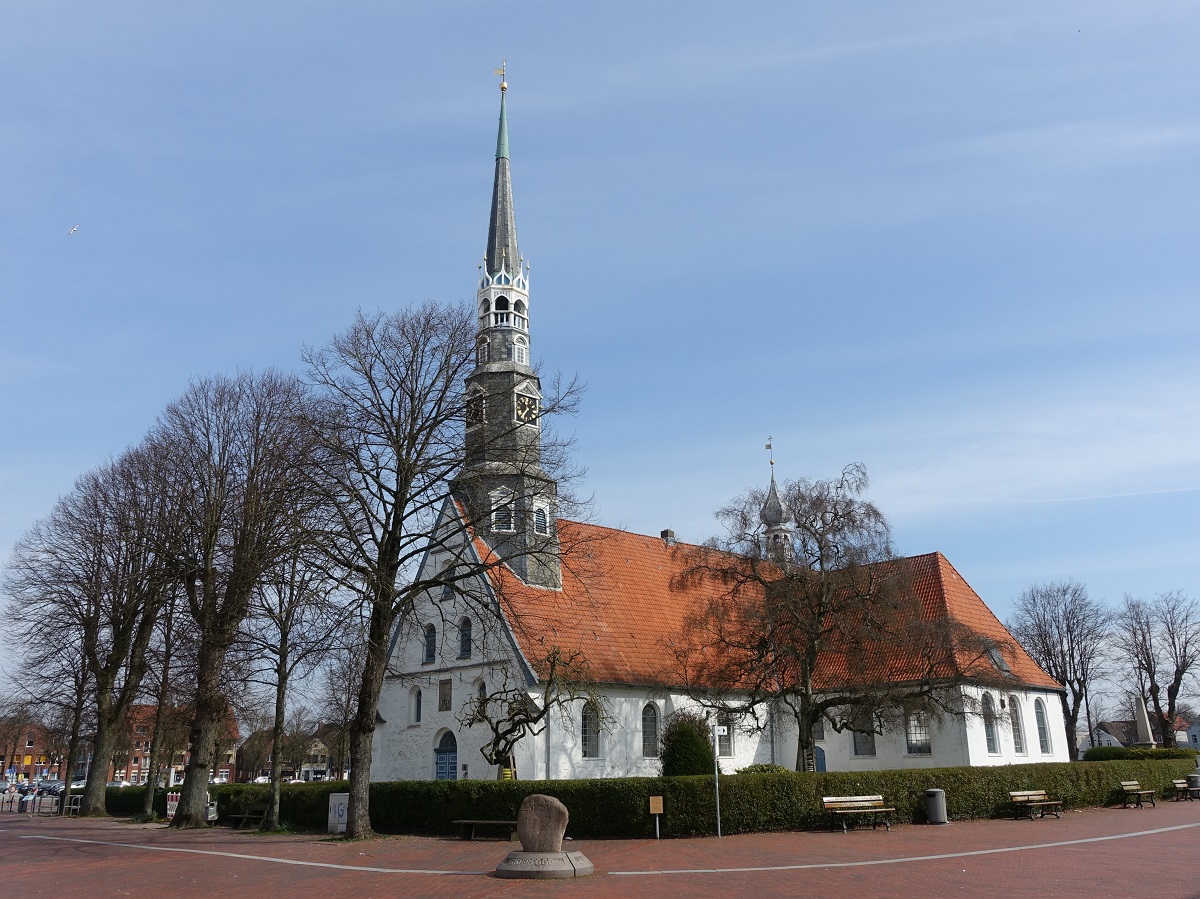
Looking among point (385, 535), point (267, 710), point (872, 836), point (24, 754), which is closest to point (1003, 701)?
point (872, 836)

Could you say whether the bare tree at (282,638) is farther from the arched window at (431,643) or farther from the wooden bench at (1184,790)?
the wooden bench at (1184,790)

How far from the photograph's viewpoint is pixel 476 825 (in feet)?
84.6

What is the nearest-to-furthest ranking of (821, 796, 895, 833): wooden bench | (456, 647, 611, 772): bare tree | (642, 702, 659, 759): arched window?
(821, 796, 895, 833): wooden bench, (456, 647, 611, 772): bare tree, (642, 702, 659, 759): arched window

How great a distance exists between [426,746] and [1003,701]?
22.7 m

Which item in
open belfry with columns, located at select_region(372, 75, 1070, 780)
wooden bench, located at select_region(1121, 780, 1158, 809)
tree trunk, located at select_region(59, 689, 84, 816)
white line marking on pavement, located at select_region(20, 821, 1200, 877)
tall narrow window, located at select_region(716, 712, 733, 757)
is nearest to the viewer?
white line marking on pavement, located at select_region(20, 821, 1200, 877)

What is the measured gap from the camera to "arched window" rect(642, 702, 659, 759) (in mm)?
37281

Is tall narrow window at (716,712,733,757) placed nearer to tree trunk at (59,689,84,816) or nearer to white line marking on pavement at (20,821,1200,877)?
white line marking on pavement at (20,821,1200,877)

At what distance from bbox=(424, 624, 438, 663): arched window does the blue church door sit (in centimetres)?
322

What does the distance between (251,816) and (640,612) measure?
16.7 metres

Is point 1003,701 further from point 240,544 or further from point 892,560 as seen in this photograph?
point 240,544

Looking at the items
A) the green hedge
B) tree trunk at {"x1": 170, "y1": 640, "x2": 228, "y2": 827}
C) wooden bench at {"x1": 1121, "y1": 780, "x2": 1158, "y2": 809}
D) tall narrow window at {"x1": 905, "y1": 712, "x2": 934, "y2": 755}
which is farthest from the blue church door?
wooden bench at {"x1": 1121, "y1": 780, "x2": 1158, "y2": 809}

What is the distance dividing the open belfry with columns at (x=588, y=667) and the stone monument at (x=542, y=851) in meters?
11.9

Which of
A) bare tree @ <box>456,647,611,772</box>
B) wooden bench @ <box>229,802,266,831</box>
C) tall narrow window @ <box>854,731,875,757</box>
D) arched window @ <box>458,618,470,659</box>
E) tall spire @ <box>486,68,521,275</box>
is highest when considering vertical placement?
tall spire @ <box>486,68,521,275</box>

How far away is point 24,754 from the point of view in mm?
127438
